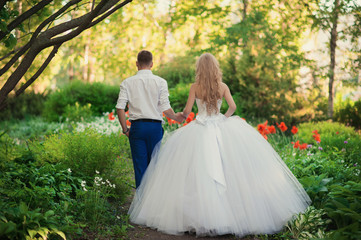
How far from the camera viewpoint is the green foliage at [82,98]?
552 inches

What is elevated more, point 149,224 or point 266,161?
point 266,161

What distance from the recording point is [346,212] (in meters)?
3.85

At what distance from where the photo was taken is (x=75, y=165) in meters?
5.51

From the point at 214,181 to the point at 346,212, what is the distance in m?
1.43

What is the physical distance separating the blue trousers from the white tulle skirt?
275mm

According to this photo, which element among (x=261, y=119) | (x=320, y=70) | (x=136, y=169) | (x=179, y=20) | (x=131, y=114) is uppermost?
(x=179, y=20)

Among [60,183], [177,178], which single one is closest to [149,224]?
[177,178]

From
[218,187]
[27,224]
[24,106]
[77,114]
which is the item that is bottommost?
[218,187]

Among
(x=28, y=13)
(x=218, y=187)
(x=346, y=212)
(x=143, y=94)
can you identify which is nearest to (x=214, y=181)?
(x=218, y=187)

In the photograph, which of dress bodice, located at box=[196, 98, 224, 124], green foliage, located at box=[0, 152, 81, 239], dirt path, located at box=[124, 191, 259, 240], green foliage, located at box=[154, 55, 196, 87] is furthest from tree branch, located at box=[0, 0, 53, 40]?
green foliage, located at box=[154, 55, 196, 87]

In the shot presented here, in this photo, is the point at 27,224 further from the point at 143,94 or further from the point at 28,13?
the point at 143,94

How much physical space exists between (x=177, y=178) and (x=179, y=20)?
11.5 meters

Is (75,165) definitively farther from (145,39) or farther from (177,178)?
(145,39)

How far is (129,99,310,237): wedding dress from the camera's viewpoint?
4328mm
